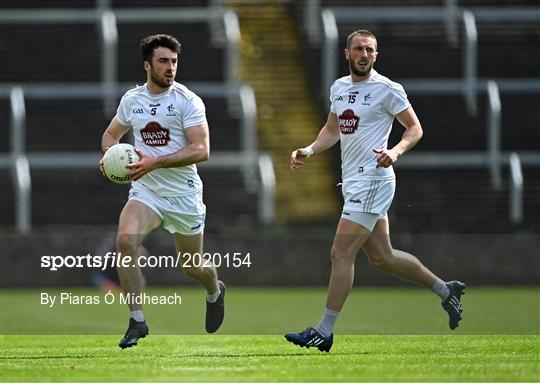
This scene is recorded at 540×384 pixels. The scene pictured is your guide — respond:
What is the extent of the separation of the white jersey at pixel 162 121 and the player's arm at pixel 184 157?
0.24 ft

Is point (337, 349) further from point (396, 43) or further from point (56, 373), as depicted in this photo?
point (396, 43)

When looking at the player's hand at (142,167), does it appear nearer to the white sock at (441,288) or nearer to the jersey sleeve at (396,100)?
the jersey sleeve at (396,100)

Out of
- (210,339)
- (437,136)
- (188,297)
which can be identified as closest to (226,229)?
(188,297)

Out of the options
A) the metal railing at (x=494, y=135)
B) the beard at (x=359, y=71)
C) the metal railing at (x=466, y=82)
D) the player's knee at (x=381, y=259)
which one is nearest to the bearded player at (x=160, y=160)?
the beard at (x=359, y=71)

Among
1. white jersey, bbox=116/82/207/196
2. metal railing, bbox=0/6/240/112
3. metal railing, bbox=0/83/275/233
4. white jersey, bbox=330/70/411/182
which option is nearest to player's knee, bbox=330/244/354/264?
white jersey, bbox=330/70/411/182

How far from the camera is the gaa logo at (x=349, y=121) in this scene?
11.3 m

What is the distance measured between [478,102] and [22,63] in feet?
27.7

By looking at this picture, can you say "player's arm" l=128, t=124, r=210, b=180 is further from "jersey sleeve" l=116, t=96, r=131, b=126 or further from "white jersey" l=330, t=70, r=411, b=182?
"white jersey" l=330, t=70, r=411, b=182

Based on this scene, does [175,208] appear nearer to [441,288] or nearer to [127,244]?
[127,244]

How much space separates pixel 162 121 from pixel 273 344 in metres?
2.09

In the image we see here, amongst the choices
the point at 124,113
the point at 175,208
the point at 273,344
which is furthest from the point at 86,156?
the point at 175,208

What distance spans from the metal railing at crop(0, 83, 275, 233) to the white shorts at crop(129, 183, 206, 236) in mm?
11078

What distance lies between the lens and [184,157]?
11242mm

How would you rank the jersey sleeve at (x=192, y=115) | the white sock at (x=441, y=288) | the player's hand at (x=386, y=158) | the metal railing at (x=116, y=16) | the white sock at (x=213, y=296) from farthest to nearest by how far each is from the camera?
the metal railing at (x=116, y=16)
the white sock at (x=213, y=296)
the white sock at (x=441, y=288)
the jersey sleeve at (x=192, y=115)
the player's hand at (x=386, y=158)
